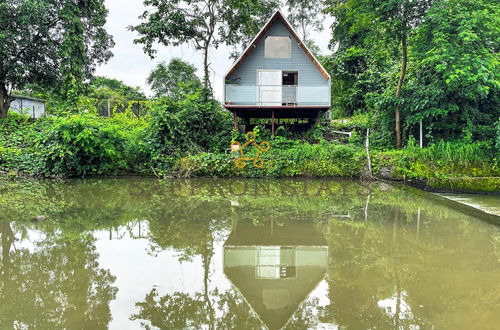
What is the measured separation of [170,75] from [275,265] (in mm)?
36421

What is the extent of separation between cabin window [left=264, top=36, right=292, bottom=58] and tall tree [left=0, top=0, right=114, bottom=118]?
10900mm

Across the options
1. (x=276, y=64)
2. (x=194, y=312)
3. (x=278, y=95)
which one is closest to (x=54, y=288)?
(x=194, y=312)

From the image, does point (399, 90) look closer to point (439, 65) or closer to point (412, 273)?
point (439, 65)

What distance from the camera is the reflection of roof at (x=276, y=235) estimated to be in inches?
202

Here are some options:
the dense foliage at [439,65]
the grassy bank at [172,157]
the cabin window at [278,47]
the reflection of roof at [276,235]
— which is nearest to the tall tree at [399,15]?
the dense foliage at [439,65]

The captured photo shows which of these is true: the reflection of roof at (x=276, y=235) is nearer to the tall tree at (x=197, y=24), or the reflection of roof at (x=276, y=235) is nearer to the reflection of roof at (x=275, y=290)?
the reflection of roof at (x=275, y=290)

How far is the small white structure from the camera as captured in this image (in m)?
25.3

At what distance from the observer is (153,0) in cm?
1825

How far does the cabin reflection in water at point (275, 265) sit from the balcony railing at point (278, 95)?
1074cm

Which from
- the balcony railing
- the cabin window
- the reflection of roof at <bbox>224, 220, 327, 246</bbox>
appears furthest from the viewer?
the cabin window

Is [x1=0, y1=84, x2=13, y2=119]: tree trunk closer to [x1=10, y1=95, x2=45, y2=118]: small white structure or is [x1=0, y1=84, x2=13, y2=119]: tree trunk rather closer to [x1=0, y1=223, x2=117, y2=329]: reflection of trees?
[x1=10, y1=95, x2=45, y2=118]: small white structure

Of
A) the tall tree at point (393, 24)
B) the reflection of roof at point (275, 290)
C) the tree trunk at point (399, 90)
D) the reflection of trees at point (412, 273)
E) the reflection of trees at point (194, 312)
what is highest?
the tall tree at point (393, 24)

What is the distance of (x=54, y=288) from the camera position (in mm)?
3531

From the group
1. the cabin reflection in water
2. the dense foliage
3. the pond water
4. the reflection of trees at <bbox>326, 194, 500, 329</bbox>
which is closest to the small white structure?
the pond water
